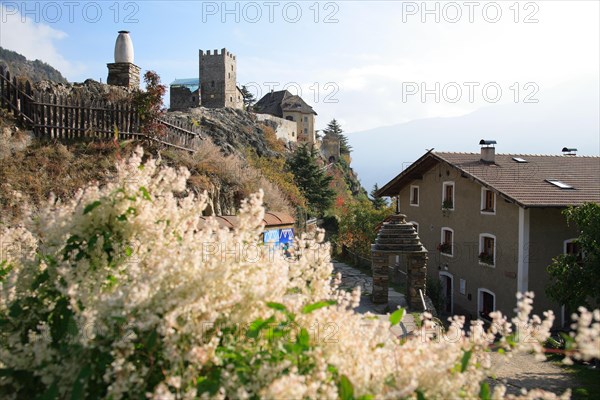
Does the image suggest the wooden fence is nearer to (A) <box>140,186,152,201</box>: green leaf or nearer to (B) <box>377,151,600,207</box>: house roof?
(A) <box>140,186,152,201</box>: green leaf

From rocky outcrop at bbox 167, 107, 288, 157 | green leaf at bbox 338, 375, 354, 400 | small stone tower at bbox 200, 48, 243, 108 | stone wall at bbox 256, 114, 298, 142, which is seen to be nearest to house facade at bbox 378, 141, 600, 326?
rocky outcrop at bbox 167, 107, 288, 157

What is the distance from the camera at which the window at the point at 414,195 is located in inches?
1074

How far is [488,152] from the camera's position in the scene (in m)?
24.4

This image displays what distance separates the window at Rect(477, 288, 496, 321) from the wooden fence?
15.4 metres

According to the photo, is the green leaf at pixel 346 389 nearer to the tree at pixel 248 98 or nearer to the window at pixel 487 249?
the window at pixel 487 249

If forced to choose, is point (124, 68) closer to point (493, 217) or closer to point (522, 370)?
point (522, 370)

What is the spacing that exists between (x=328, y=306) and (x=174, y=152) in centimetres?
1352

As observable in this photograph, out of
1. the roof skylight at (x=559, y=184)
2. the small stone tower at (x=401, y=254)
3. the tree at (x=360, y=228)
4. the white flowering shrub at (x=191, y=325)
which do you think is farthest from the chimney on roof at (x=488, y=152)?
the white flowering shrub at (x=191, y=325)

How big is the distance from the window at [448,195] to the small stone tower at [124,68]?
15.4 m

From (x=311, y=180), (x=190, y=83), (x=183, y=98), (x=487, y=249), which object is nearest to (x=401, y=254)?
(x=487, y=249)

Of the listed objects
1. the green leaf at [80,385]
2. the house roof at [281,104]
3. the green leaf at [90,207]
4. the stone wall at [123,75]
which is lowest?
the green leaf at [80,385]

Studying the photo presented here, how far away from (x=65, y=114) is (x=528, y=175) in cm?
1988

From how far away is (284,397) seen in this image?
5.68 feet

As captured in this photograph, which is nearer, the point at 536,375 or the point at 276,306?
the point at 276,306
